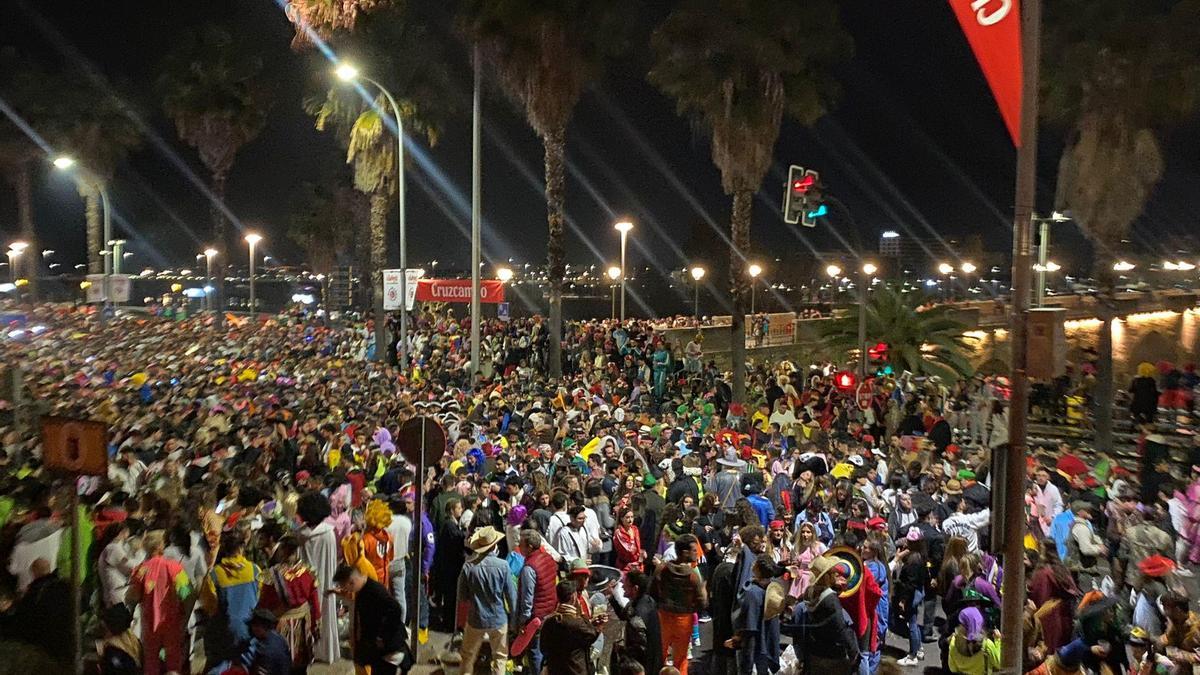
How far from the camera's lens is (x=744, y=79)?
21062mm

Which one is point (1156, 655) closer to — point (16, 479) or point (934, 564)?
point (934, 564)

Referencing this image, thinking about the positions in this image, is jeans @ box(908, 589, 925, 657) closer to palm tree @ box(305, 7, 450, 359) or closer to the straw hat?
the straw hat

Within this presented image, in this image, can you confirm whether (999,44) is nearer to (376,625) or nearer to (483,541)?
(483,541)

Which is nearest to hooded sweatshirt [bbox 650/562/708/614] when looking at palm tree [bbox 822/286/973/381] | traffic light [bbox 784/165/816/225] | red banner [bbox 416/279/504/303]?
traffic light [bbox 784/165/816/225]

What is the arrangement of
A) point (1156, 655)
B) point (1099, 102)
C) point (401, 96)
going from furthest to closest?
point (401, 96)
point (1099, 102)
point (1156, 655)

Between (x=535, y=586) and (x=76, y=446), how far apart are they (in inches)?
130

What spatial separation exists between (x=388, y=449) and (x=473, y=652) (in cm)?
625

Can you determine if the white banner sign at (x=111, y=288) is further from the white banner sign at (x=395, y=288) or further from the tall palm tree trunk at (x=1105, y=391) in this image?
the tall palm tree trunk at (x=1105, y=391)

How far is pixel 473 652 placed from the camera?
24.4 ft

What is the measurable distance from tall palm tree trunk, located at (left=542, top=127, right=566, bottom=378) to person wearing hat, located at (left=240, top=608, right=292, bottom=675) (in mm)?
17032

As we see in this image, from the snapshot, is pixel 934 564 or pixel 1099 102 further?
pixel 1099 102

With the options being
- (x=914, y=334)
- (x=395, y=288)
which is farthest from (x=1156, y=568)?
(x=395, y=288)

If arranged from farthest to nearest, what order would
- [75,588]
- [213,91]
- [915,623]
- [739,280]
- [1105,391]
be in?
1. [213,91]
2. [739,280]
3. [1105,391]
4. [915,623]
5. [75,588]

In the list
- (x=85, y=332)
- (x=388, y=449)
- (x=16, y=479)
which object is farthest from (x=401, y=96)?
(x=16, y=479)
